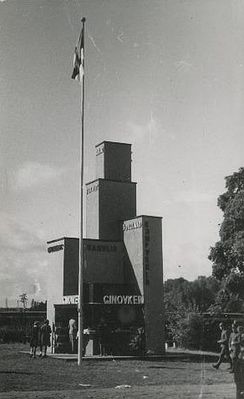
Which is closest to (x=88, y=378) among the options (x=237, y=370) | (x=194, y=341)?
(x=237, y=370)

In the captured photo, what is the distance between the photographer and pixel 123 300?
30812 millimetres

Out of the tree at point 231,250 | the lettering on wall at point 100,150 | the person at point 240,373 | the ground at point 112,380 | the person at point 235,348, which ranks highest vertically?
the lettering on wall at point 100,150

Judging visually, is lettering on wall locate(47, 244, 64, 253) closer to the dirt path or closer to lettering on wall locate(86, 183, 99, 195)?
lettering on wall locate(86, 183, 99, 195)

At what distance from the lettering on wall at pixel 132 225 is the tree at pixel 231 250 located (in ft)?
19.0

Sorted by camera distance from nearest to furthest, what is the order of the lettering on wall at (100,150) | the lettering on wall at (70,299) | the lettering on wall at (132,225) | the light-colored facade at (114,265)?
the lettering on wall at (70,299) → the light-colored facade at (114,265) → the lettering on wall at (132,225) → the lettering on wall at (100,150)

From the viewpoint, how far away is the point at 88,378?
60.7 ft

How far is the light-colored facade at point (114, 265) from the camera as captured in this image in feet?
102

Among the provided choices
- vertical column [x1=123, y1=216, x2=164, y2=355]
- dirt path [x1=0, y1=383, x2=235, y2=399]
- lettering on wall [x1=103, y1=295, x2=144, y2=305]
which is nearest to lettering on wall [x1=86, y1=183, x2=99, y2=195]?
vertical column [x1=123, y1=216, x2=164, y2=355]

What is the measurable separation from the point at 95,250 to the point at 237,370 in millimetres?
20271

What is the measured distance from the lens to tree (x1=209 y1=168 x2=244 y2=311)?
112ft

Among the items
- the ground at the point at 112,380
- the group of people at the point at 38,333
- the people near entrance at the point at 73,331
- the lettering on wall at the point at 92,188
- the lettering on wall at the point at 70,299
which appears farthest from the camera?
the lettering on wall at the point at 92,188

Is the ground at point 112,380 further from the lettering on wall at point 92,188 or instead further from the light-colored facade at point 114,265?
the lettering on wall at point 92,188

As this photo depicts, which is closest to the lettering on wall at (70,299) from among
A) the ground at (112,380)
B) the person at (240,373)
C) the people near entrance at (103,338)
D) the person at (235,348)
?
the people near entrance at (103,338)

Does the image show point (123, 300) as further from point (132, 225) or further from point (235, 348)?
point (235, 348)
